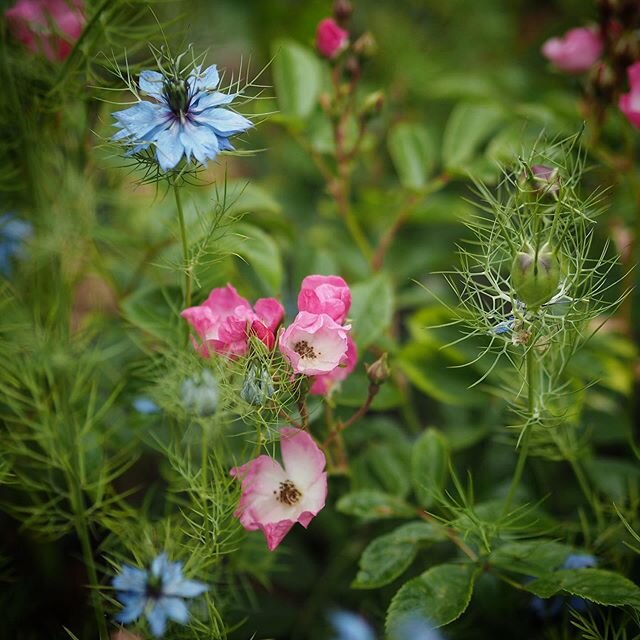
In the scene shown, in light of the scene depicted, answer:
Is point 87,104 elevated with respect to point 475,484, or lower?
elevated

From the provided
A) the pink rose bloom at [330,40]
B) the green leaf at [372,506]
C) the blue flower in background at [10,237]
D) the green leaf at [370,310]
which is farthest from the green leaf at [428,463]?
the blue flower in background at [10,237]

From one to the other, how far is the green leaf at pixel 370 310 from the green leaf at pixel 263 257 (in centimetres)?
9

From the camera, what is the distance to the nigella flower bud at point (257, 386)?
0.61 m

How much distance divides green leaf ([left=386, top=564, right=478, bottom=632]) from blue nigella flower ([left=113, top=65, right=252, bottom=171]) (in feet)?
1.40

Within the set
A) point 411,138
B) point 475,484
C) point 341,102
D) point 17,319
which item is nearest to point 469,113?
point 411,138

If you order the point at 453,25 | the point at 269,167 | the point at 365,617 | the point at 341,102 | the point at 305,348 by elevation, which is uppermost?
the point at 453,25

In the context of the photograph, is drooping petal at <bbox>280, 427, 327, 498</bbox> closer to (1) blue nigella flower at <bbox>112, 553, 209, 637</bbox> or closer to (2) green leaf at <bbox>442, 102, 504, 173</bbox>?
(1) blue nigella flower at <bbox>112, 553, 209, 637</bbox>

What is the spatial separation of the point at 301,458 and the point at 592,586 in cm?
29

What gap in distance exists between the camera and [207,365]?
0.68m

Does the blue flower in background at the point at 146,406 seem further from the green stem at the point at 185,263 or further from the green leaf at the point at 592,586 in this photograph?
the green leaf at the point at 592,586

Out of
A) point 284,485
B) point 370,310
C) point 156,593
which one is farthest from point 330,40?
point 156,593

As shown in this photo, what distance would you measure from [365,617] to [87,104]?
28.3 inches

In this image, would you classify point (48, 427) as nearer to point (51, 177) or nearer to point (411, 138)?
point (51, 177)

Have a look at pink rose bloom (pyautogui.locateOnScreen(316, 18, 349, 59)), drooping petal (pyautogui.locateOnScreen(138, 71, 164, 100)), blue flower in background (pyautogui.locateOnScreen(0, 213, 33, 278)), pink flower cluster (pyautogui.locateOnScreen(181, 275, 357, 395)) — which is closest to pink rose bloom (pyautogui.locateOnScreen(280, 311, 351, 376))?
pink flower cluster (pyautogui.locateOnScreen(181, 275, 357, 395))
